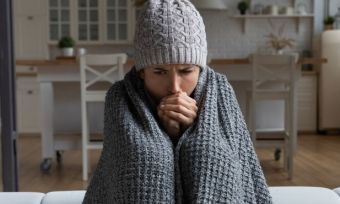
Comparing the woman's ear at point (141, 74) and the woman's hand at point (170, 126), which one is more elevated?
the woman's ear at point (141, 74)

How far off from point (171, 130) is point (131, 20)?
5.84 m

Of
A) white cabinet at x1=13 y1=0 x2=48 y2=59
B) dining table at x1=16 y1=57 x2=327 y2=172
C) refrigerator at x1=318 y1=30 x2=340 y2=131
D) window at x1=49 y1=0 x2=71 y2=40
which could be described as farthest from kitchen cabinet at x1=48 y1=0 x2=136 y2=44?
dining table at x1=16 y1=57 x2=327 y2=172

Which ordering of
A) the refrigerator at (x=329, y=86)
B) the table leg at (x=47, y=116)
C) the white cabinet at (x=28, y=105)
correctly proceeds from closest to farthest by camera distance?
the table leg at (x=47, y=116) < the refrigerator at (x=329, y=86) < the white cabinet at (x=28, y=105)

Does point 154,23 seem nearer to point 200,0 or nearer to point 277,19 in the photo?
point 200,0

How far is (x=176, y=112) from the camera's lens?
2.79 feet

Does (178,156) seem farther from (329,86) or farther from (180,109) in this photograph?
(329,86)

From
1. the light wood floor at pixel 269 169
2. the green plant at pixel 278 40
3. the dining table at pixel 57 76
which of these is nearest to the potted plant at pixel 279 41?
the green plant at pixel 278 40

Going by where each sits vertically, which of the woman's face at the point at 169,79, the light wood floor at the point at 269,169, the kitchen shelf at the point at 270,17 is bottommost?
the light wood floor at the point at 269,169

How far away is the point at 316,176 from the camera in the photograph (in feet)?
12.1

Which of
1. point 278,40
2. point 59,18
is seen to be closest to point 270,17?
point 278,40

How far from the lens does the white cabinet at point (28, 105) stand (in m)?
6.34

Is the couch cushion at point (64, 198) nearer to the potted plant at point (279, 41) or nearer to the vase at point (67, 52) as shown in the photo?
the vase at point (67, 52)

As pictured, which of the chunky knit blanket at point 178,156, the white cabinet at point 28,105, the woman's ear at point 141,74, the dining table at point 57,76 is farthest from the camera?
the white cabinet at point 28,105

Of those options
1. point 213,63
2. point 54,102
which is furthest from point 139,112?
point 54,102
